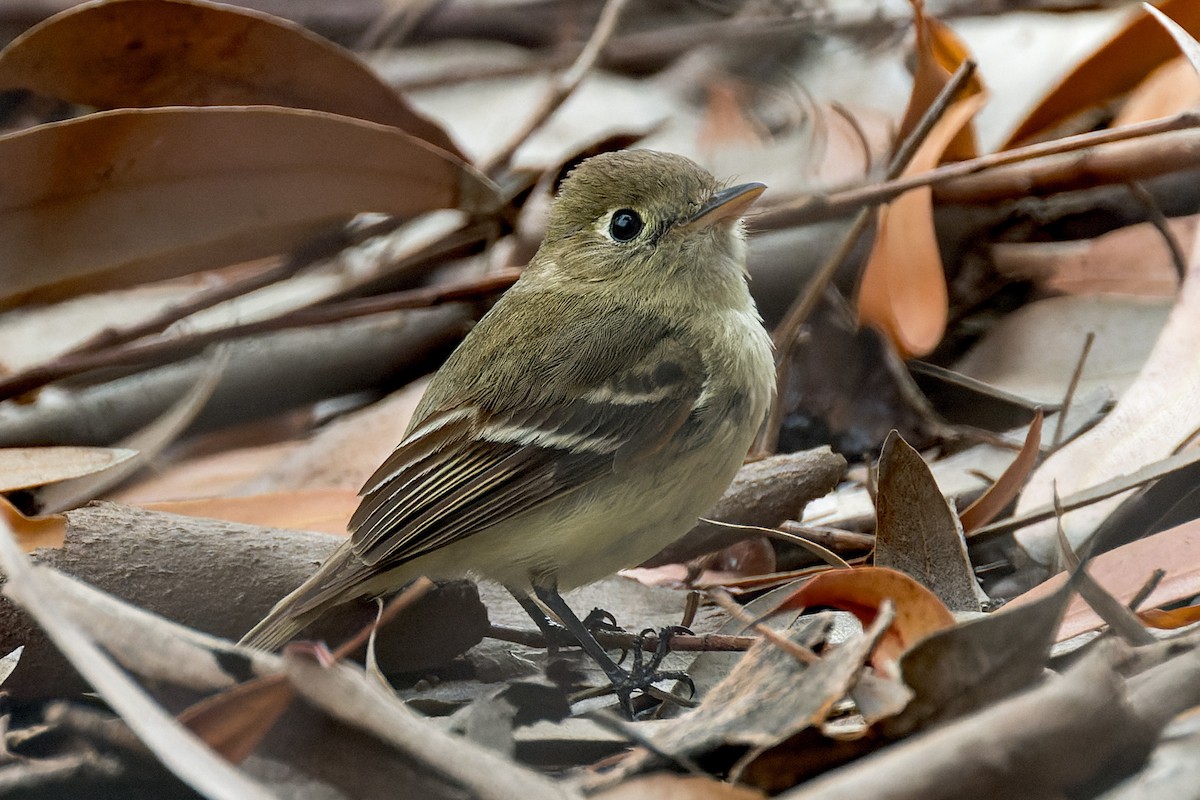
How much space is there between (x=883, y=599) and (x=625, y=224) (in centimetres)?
130

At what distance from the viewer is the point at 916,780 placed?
5.21ft

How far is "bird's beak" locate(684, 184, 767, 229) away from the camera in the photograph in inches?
120

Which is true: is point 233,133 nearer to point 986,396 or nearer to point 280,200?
point 280,200

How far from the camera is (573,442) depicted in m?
2.74

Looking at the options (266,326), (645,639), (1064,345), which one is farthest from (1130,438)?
(266,326)

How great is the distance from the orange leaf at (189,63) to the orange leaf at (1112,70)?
6.13ft

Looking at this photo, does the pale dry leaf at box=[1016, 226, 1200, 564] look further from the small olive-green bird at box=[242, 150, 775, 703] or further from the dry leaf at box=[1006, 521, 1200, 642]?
the small olive-green bird at box=[242, 150, 775, 703]

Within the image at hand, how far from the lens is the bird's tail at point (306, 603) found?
2.52 m

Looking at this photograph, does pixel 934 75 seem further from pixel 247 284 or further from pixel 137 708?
pixel 137 708

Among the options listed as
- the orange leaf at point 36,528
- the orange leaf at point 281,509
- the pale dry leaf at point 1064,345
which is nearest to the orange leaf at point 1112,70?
the pale dry leaf at point 1064,345

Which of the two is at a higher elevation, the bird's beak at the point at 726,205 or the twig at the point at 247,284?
the bird's beak at the point at 726,205

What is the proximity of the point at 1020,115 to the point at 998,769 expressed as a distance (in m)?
3.42

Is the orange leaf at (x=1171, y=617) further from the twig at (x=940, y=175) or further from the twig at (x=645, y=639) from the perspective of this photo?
the twig at (x=940, y=175)

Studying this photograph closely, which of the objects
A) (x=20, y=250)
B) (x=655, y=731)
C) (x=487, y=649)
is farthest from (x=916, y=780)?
(x=20, y=250)
